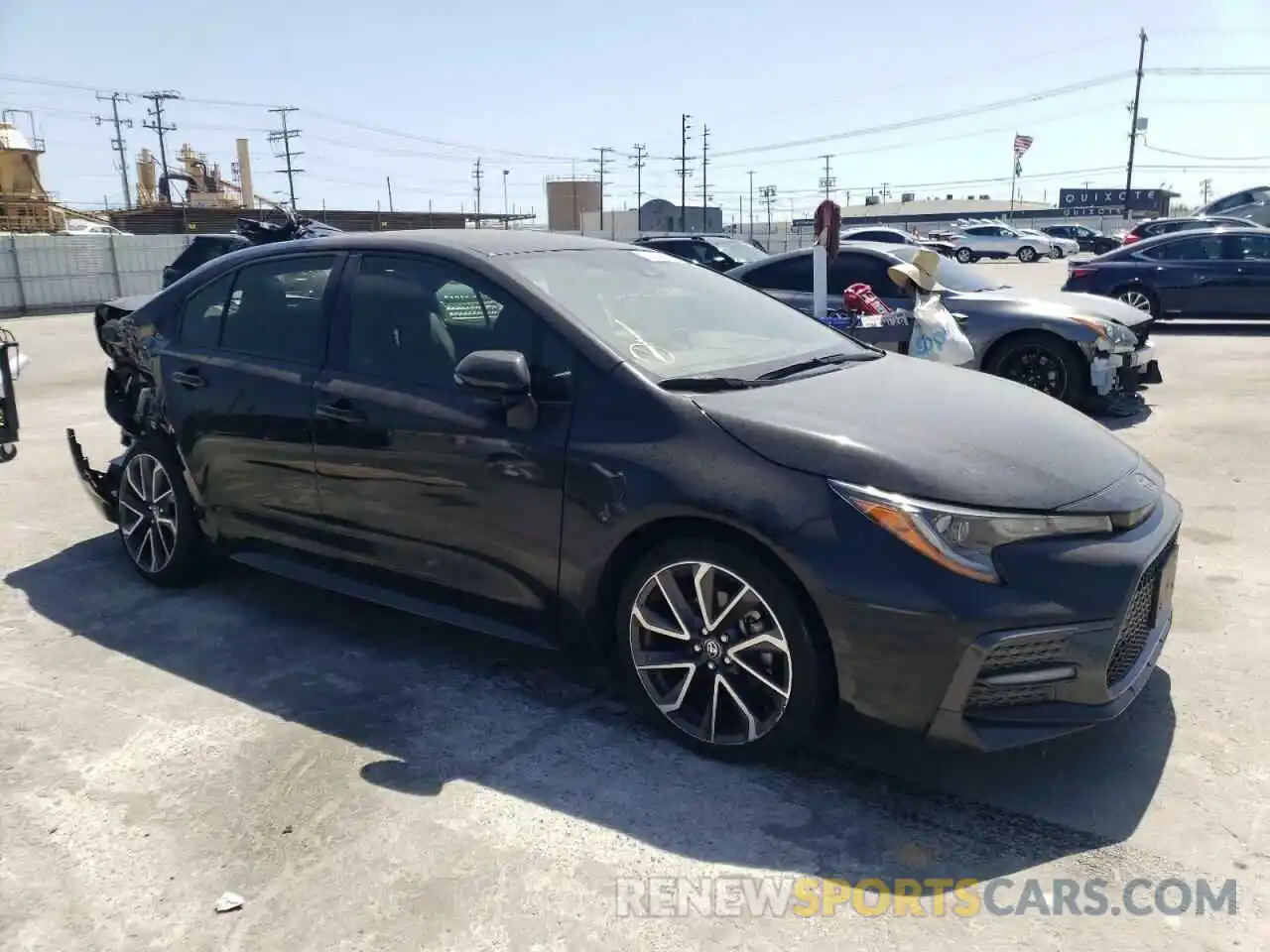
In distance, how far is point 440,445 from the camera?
142 inches

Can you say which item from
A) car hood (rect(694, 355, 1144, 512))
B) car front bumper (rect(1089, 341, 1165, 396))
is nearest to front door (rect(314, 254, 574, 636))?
car hood (rect(694, 355, 1144, 512))

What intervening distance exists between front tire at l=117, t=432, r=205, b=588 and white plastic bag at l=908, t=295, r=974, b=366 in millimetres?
4240

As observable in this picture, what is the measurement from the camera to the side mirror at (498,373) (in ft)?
10.7

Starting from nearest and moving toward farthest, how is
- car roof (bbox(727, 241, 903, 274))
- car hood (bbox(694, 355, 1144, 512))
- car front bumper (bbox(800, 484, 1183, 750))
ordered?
car front bumper (bbox(800, 484, 1183, 750))
car hood (bbox(694, 355, 1144, 512))
car roof (bbox(727, 241, 903, 274))

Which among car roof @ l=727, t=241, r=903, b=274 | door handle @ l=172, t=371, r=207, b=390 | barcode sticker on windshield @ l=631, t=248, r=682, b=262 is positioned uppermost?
barcode sticker on windshield @ l=631, t=248, r=682, b=262

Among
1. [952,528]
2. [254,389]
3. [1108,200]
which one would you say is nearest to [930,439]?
[952,528]

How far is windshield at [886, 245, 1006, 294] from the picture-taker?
28.4ft

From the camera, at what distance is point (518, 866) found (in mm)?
2701

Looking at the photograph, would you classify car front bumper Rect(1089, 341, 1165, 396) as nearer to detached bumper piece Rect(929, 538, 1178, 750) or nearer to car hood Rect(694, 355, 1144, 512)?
car hood Rect(694, 355, 1144, 512)

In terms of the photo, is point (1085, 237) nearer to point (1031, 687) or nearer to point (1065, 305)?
point (1065, 305)

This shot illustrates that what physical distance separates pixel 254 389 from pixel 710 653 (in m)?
2.35

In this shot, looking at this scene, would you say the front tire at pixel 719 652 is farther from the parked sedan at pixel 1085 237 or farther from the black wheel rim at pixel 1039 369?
the parked sedan at pixel 1085 237

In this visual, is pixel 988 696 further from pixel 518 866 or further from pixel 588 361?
pixel 588 361

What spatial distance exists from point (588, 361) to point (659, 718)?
1.22 metres
